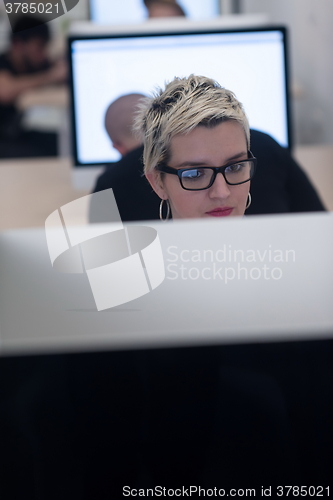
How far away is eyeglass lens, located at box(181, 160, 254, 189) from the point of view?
0.32m

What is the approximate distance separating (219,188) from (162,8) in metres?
1.00

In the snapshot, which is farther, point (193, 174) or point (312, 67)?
point (312, 67)

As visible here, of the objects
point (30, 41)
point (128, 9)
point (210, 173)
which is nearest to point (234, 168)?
point (210, 173)

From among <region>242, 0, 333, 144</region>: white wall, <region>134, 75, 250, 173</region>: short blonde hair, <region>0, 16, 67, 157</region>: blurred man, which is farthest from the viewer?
<region>0, 16, 67, 157</region>: blurred man

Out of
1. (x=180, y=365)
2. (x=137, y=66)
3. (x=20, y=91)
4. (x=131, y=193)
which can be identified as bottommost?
(x=180, y=365)

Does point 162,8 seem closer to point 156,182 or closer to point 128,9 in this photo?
point 156,182

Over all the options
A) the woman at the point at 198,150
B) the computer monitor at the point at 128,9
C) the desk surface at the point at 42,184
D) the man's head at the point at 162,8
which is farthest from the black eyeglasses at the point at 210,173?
the computer monitor at the point at 128,9

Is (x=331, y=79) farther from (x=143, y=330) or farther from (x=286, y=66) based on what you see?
(x=143, y=330)

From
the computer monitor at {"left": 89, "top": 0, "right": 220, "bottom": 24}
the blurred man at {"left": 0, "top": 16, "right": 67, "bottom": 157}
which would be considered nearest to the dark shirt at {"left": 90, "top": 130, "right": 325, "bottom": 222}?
the blurred man at {"left": 0, "top": 16, "right": 67, "bottom": 157}

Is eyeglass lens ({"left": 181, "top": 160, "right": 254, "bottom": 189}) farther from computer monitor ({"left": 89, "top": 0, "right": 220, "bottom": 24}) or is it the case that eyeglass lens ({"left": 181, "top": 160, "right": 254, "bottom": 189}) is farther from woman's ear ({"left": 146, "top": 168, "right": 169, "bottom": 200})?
computer monitor ({"left": 89, "top": 0, "right": 220, "bottom": 24})

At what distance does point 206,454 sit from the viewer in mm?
330

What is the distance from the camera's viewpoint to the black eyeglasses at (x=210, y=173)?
1.06ft

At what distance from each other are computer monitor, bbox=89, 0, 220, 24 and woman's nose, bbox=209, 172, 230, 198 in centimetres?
216

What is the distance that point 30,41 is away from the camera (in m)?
1.12
